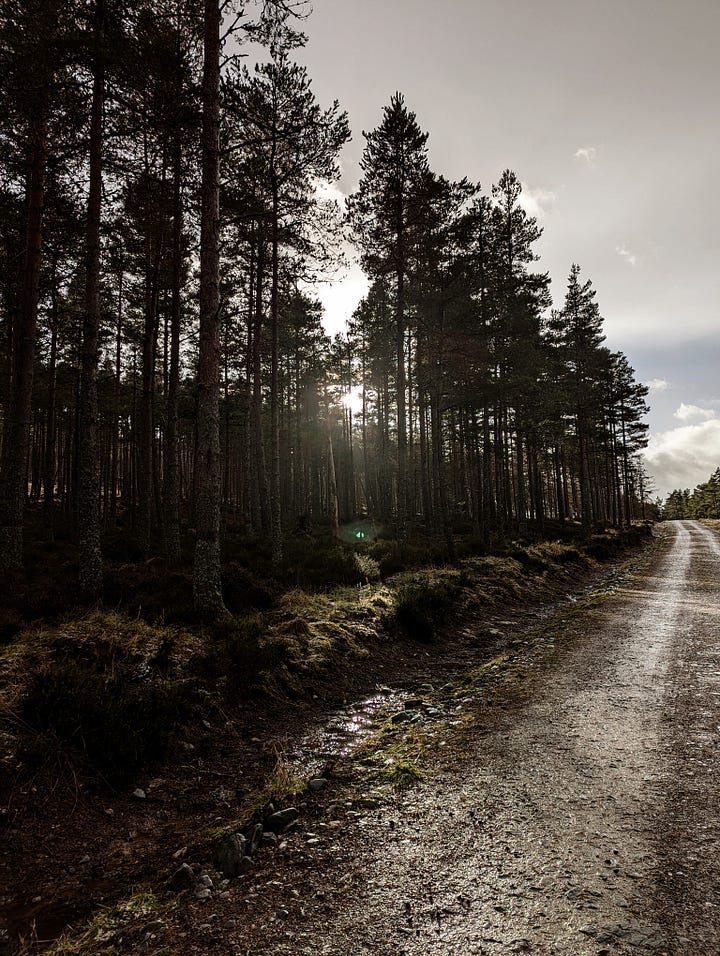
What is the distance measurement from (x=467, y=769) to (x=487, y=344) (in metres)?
21.9

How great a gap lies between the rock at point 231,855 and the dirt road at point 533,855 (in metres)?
0.18

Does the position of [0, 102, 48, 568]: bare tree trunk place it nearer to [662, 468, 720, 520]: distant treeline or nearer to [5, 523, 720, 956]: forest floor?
[5, 523, 720, 956]: forest floor

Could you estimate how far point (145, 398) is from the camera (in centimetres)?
1423

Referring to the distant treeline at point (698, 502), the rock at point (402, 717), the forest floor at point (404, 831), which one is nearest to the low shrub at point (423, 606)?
the forest floor at point (404, 831)

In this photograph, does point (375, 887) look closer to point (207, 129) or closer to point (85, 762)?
point (85, 762)

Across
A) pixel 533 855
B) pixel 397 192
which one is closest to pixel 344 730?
pixel 533 855

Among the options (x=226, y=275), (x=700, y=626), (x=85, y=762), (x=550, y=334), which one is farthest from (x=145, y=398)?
(x=550, y=334)

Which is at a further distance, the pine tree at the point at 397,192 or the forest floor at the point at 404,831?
the pine tree at the point at 397,192

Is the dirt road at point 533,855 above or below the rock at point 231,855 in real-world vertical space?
above

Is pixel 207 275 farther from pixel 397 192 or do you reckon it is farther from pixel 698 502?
pixel 698 502

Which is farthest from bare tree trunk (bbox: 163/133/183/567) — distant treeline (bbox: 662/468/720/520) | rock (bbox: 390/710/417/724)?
distant treeline (bbox: 662/468/720/520)

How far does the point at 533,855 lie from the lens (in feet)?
9.73

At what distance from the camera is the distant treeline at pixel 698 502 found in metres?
84.2

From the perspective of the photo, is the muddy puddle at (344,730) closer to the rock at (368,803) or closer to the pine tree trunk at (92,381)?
the rock at (368,803)
